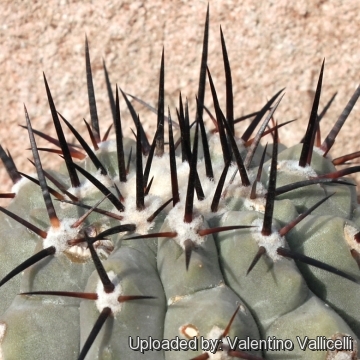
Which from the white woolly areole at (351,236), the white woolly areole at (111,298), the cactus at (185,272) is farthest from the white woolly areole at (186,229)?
the white woolly areole at (351,236)

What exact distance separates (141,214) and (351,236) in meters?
0.31

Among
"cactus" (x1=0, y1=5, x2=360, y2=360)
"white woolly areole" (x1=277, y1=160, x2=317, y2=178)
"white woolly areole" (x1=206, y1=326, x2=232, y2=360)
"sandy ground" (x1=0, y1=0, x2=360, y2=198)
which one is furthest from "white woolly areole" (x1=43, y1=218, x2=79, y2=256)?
"sandy ground" (x1=0, y1=0, x2=360, y2=198)

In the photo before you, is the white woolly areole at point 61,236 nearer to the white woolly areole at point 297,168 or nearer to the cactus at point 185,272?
the cactus at point 185,272

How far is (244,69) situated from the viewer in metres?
1.77

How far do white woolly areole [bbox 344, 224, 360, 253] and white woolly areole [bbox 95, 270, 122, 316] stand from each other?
345mm

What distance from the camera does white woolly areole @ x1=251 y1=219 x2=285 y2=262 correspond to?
78 centimetres

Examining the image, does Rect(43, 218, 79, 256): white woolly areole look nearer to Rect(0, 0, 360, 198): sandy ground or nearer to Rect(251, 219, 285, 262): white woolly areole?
Rect(251, 219, 285, 262): white woolly areole

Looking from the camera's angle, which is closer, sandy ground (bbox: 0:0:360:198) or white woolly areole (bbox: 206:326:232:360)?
white woolly areole (bbox: 206:326:232:360)

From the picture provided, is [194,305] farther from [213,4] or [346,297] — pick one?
[213,4]

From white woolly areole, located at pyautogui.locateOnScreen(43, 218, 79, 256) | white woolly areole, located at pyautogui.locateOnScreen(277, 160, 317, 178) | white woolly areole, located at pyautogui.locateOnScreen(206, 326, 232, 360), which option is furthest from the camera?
white woolly areole, located at pyautogui.locateOnScreen(277, 160, 317, 178)

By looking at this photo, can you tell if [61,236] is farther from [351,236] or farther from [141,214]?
[351,236]

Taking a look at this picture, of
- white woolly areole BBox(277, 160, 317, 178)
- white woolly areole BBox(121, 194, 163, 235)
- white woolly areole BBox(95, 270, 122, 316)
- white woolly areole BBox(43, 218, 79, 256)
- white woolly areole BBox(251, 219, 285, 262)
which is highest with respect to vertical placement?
white woolly areole BBox(277, 160, 317, 178)

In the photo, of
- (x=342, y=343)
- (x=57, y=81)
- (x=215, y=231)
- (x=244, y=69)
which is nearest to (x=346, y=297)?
(x=342, y=343)

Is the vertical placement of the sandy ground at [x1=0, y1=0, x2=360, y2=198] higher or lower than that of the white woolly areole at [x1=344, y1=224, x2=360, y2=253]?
higher
